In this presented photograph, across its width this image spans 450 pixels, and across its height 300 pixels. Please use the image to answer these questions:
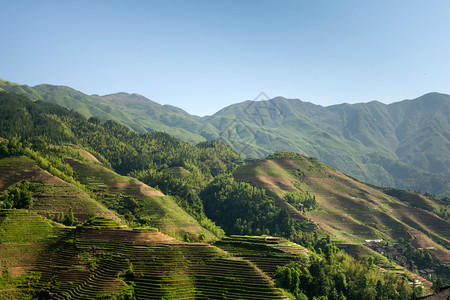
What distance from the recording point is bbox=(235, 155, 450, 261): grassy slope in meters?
123

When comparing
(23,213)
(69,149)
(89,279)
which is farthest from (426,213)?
(69,149)

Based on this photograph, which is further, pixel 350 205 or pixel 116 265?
pixel 350 205

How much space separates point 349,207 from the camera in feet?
470

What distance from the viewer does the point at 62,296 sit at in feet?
175

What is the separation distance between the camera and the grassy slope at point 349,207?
123m

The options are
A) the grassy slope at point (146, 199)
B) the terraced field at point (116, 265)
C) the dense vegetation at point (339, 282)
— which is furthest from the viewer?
the grassy slope at point (146, 199)

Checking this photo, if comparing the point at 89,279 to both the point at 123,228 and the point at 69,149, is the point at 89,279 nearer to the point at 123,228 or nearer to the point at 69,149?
the point at 123,228

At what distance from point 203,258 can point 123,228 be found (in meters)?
20.5

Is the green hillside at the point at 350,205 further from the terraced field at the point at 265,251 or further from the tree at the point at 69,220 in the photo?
the tree at the point at 69,220

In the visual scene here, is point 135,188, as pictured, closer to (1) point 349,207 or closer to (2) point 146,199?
(2) point 146,199

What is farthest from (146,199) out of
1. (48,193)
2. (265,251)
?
(265,251)

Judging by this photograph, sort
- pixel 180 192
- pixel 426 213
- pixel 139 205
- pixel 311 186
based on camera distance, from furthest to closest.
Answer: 1. pixel 311 186
2. pixel 180 192
3. pixel 426 213
4. pixel 139 205

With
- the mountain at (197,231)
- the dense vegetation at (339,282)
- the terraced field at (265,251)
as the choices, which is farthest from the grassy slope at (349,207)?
the terraced field at (265,251)

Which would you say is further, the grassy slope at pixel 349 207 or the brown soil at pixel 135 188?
the grassy slope at pixel 349 207
